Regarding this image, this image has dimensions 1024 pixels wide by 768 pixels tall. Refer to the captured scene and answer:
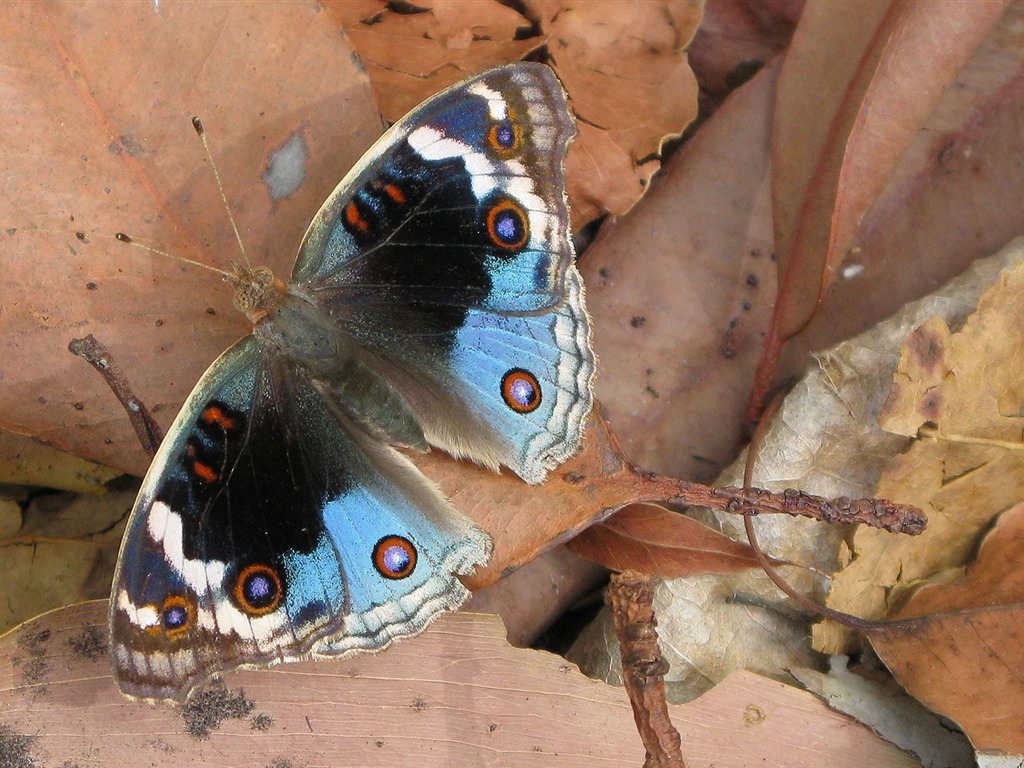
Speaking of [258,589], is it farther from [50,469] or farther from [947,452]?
[947,452]

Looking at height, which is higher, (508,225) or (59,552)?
(508,225)

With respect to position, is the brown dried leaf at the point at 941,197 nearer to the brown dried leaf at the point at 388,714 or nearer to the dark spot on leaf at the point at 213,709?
the brown dried leaf at the point at 388,714

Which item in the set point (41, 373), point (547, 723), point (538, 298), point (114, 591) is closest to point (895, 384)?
point (538, 298)

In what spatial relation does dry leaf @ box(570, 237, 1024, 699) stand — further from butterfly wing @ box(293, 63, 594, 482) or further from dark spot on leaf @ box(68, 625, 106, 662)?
dark spot on leaf @ box(68, 625, 106, 662)

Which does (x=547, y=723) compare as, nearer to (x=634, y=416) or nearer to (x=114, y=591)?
(x=634, y=416)

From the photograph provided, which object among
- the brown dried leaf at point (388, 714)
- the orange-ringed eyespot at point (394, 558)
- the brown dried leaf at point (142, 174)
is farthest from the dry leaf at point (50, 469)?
the orange-ringed eyespot at point (394, 558)

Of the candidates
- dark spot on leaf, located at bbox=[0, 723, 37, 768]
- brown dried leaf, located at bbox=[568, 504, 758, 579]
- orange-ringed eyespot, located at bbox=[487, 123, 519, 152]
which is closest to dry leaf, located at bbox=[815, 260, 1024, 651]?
brown dried leaf, located at bbox=[568, 504, 758, 579]

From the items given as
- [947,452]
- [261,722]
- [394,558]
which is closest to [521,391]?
[394,558]
